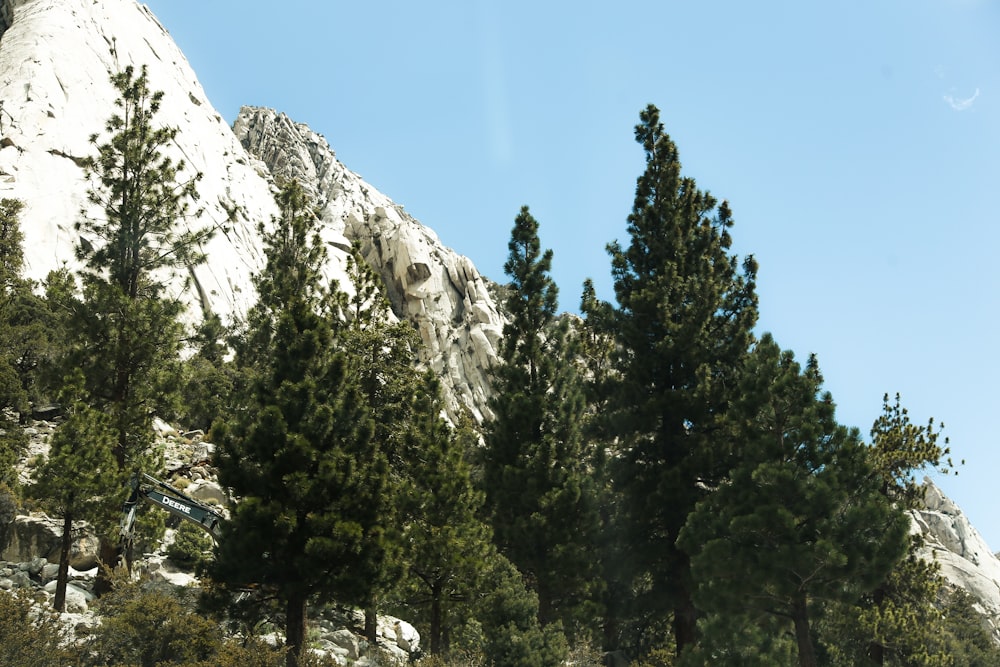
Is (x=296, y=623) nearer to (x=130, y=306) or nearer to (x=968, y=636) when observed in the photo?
(x=130, y=306)

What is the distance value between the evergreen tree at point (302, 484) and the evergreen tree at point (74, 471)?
4.20m

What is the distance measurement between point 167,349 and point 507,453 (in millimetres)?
11556

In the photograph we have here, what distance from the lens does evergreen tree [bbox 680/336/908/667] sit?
15.6 m

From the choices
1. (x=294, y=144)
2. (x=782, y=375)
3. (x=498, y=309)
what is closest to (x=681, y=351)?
(x=782, y=375)

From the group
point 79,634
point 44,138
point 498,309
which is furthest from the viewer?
point 498,309

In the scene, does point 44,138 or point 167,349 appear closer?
point 167,349

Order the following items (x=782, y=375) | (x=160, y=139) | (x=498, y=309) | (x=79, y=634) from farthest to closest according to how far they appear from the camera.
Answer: (x=498, y=309), (x=160, y=139), (x=782, y=375), (x=79, y=634)

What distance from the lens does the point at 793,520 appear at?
15.7 m

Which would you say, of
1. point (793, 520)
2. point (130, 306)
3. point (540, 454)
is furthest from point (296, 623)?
point (540, 454)

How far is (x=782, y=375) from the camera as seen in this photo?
693 inches

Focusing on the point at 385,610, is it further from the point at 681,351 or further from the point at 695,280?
the point at 695,280

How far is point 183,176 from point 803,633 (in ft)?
200

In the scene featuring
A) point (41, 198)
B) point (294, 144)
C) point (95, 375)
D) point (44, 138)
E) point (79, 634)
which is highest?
point (294, 144)

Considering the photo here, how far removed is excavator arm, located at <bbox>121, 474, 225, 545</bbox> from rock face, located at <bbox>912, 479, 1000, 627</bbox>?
146 ft
